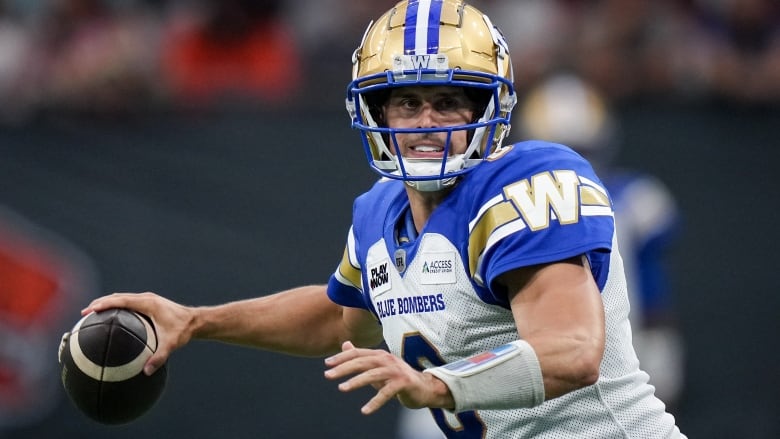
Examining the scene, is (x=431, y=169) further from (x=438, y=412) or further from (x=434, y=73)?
(x=438, y=412)

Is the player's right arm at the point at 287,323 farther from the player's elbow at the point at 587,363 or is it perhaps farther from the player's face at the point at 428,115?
the player's elbow at the point at 587,363

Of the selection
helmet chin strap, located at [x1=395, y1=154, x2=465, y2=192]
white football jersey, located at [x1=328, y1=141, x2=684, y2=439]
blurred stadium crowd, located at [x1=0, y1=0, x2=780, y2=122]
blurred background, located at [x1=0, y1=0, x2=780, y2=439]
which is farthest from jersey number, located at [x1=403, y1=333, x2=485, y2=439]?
blurred stadium crowd, located at [x1=0, y1=0, x2=780, y2=122]

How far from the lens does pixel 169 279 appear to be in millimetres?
6605

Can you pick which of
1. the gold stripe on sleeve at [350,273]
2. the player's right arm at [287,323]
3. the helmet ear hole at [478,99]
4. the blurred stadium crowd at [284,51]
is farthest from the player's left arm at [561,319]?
the blurred stadium crowd at [284,51]

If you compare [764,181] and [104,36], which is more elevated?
[104,36]

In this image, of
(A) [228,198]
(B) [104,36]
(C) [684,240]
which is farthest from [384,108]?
(B) [104,36]

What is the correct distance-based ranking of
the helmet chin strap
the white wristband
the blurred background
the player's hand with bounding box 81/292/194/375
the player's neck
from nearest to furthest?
the white wristband → the helmet chin strap → the player's neck → the player's hand with bounding box 81/292/194/375 → the blurred background

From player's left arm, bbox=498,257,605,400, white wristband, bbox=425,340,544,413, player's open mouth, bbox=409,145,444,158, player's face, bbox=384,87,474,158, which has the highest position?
player's face, bbox=384,87,474,158

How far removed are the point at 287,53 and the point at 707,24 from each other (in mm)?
2433

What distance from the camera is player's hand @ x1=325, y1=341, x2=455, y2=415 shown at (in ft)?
8.83

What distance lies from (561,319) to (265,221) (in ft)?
12.7

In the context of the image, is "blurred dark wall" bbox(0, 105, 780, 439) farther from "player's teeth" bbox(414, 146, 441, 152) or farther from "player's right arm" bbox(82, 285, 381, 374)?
"player's teeth" bbox(414, 146, 441, 152)

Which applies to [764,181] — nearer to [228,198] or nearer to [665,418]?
[228,198]

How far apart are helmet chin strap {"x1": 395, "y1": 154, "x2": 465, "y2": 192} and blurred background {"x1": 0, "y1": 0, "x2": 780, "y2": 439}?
3.26 m
